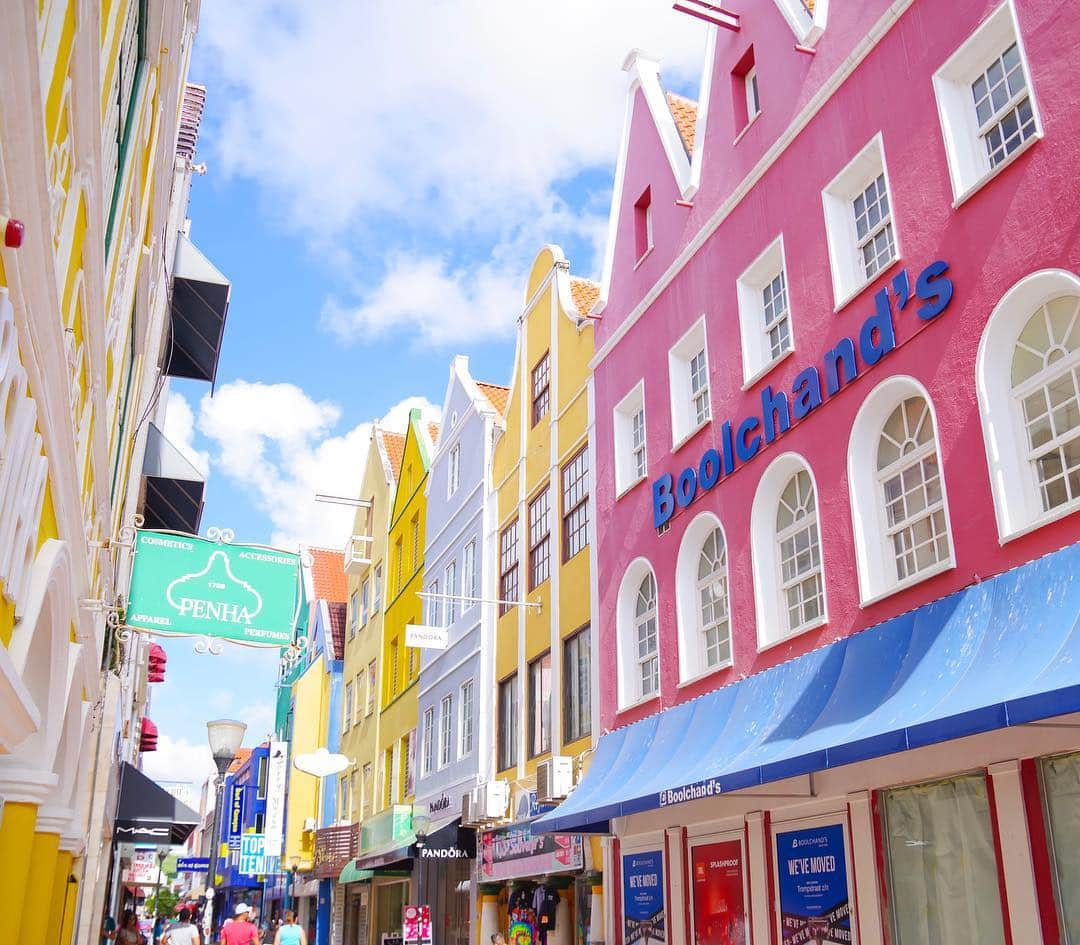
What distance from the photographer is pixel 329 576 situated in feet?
146

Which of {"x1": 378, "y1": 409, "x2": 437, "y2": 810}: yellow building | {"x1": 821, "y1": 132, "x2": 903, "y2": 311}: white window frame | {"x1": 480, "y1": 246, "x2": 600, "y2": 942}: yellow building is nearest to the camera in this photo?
{"x1": 821, "y1": 132, "x2": 903, "y2": 311}: white window frame

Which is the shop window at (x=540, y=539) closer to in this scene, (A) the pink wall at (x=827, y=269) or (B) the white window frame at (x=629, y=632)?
(A) the pink wall at (x=827, y=269)

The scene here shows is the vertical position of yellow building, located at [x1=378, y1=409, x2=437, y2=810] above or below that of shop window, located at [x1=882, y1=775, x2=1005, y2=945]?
above

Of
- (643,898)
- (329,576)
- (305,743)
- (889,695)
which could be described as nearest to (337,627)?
(305,743)

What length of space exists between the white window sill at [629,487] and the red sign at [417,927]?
22.4 feet

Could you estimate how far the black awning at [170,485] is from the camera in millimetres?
15578

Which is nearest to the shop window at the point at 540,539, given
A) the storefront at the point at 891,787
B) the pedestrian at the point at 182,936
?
the storefront at the point at 891,787

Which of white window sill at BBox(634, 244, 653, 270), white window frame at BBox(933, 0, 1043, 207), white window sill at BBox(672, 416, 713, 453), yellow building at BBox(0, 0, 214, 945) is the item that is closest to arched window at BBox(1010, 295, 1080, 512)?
white window frame at BBox(933, 0, 1043, 207)

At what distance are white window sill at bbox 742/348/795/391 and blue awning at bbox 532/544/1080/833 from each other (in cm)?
339

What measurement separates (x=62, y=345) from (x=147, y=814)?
573 inches

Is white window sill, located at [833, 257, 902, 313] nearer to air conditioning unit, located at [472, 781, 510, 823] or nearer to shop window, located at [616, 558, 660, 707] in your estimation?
shop window, located at [616, 558, 660, 707]

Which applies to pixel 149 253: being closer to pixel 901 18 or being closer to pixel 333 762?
pixel 901 18

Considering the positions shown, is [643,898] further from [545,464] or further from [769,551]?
[545,464]

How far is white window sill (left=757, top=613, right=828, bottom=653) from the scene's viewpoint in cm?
1102
